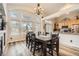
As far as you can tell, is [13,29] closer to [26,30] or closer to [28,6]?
[26,30]

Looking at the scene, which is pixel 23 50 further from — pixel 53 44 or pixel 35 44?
pixel 53 44

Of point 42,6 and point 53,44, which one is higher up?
→ point 42,6

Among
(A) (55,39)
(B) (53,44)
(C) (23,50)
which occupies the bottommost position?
(C) (23,50)

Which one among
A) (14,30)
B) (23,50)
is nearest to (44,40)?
(23,50)

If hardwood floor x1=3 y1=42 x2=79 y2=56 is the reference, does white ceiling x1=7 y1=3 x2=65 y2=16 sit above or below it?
above

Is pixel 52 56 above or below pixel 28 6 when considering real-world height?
below

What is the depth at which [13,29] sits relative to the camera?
8.54 ft

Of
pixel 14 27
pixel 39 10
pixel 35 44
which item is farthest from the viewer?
pixel 35 44

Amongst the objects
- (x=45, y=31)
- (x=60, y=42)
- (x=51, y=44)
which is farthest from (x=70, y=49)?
(x=45, y=31)

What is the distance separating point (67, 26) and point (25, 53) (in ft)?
3.90

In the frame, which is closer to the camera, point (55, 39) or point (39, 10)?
point (55, 39)

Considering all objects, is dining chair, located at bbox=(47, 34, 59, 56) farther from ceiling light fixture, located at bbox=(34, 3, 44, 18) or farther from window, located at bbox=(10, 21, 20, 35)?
window, located at bbox=(10, 21, 20, 35)

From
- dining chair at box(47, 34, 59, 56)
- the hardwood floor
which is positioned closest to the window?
the hardwood floor

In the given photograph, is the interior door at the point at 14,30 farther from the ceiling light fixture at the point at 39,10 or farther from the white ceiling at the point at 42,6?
the ceiling light fixture at the point at 39,10
